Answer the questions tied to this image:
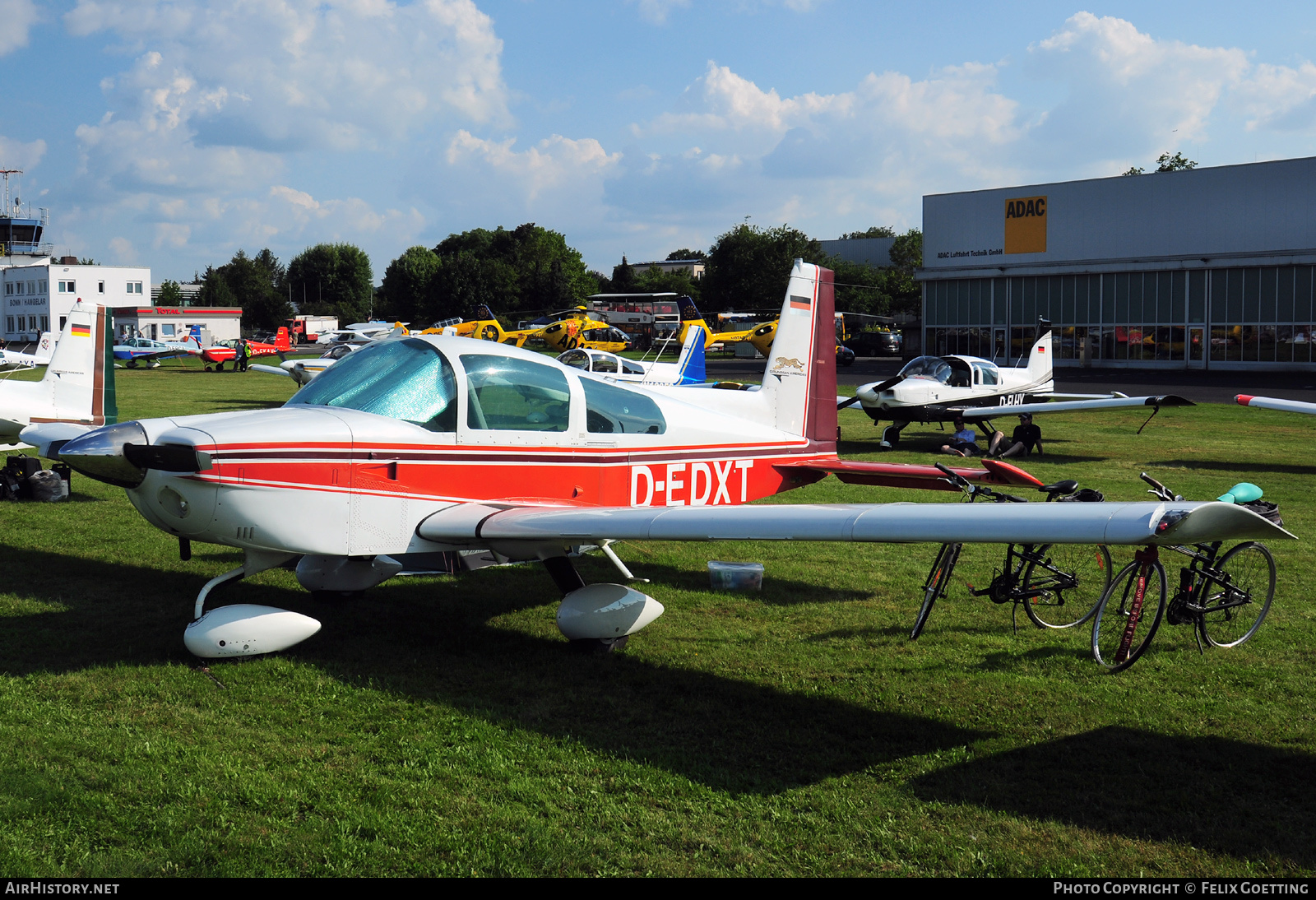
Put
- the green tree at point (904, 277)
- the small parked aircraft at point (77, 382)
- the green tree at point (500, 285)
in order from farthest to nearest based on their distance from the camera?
the green tree at point (500, 285) → the green tree at point (904, 277) → the small parked aircraft at point (77, 382)

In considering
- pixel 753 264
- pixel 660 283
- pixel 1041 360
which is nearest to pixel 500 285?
pixel 660 283

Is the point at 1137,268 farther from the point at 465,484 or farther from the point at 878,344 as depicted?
the point at 465,484

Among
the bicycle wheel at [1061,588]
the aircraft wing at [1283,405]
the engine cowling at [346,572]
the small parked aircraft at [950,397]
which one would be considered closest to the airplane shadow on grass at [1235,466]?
the aircraft wing at [1283,405]

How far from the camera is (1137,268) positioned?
158 ft

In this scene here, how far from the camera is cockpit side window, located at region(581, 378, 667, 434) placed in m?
6.71

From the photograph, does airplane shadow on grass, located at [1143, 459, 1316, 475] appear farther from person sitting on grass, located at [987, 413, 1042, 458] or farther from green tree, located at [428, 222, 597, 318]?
green tree, located at [428, 222, 597, 318]

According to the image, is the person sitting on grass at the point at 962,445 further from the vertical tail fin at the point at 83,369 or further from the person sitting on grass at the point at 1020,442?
the vertical tail fin at the point at 83,369

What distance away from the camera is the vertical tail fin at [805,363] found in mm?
8398

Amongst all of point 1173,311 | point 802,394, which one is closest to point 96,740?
point 802,394

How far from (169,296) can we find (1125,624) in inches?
5097

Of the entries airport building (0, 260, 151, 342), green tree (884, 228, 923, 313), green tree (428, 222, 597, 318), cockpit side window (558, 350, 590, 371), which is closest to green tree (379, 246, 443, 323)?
green tree (428, 222, 597, 318)

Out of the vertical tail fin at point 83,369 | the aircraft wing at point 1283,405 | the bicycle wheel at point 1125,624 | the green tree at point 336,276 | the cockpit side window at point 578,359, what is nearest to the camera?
the bicycle wheel at point 1125,624

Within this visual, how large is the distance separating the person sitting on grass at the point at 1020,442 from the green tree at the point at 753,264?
63715 mm

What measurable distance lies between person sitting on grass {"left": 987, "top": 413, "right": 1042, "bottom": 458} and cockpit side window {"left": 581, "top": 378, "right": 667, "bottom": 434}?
11747mm
